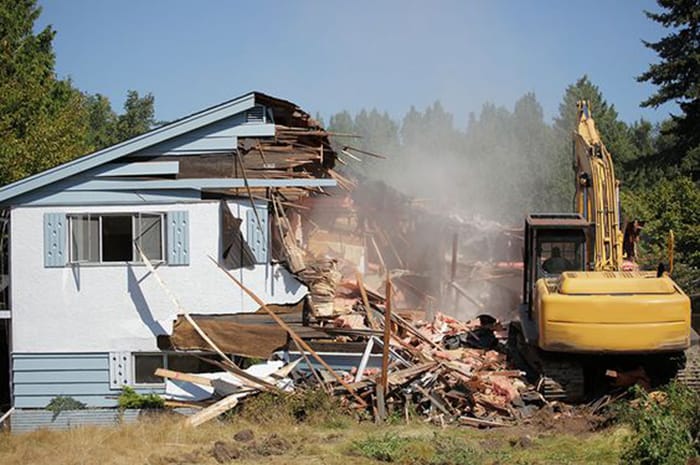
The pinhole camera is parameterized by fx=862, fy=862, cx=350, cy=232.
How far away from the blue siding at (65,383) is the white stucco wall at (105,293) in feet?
1.06

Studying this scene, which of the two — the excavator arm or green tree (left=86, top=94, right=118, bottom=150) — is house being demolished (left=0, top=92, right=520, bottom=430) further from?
Answer: green tree (left=86, top=94, right=118, bottom=150)

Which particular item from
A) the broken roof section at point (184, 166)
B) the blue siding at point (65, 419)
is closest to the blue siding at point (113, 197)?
the broken roof section at point (184, 166)

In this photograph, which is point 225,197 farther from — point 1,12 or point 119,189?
point 1,12

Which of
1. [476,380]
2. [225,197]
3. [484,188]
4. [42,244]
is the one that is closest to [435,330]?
[476,380]

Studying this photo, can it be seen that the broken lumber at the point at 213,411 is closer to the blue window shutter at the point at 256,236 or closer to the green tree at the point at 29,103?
the blue window shutter at the point at 256,236

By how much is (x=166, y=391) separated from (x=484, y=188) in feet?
141

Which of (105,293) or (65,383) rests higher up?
(105,293)

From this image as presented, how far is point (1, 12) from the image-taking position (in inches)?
1332

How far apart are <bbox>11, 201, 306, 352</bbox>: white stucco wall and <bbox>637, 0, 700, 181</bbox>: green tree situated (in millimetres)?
24933

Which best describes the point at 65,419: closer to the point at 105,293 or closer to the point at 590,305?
the point at 105,293

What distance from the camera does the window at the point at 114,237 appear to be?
1650cm

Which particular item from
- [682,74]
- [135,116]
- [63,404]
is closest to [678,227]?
[682,74]

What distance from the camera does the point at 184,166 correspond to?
16.7 meters

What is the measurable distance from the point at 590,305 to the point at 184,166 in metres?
8.02
